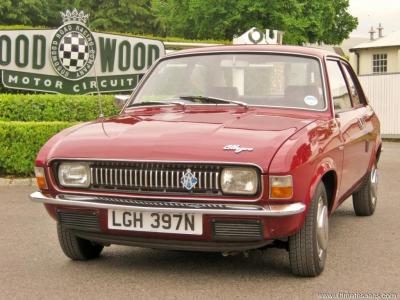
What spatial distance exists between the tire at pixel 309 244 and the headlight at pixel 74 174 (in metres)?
1.43

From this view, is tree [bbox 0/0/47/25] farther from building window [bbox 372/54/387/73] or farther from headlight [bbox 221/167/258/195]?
headlight [bbox 221/167/258/195]

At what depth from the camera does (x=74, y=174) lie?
4.73m

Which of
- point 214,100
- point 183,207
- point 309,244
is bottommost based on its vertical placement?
point 309,244

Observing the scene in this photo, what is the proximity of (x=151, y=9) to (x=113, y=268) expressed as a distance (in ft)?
136

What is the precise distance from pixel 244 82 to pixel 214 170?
4.86ft

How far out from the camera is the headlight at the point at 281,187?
4293 millimetres

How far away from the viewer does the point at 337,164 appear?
17.4 ft

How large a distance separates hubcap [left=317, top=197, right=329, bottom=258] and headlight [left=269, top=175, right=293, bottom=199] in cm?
53

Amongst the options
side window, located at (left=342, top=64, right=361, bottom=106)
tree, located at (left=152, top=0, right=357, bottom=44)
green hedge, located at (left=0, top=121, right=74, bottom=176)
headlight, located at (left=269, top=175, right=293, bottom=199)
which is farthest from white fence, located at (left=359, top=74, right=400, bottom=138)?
headlight, located at (left=269, top=175, right=293, bottom=199)

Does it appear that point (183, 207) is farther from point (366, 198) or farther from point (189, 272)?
point (366, 198)

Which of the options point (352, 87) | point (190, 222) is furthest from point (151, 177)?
point (352, 87)

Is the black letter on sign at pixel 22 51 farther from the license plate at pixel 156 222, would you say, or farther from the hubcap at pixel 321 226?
the hubcap at pixel 321 226

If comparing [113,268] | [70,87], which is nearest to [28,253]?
[113,268]

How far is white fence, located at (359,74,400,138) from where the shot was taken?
24.9m
